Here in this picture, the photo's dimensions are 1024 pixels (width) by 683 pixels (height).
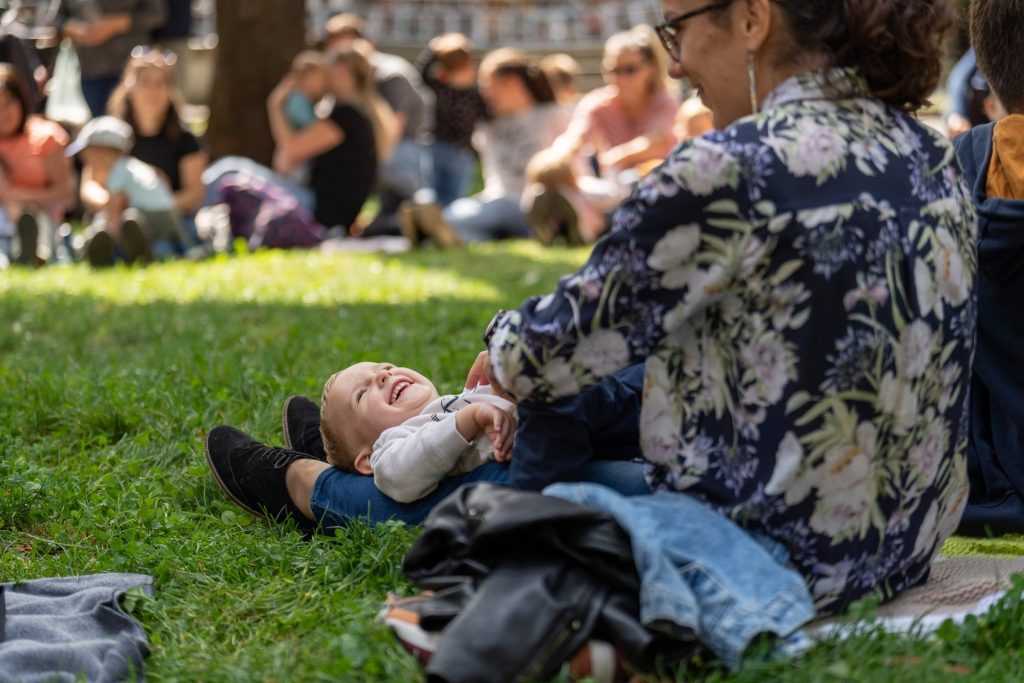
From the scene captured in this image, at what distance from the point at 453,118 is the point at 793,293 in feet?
33.4

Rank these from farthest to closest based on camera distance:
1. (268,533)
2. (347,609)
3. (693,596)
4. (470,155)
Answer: (470,155) < (268,533) < (347,609) < (693,596)

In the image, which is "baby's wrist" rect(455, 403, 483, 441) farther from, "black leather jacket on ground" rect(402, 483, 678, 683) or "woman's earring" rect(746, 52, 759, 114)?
"woman's earring" rect(746, 52, 759, 114)

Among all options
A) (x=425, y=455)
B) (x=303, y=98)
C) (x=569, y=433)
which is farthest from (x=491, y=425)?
(x=303, y=98)

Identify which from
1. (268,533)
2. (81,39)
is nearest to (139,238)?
(81,39)

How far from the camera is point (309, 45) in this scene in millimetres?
12461

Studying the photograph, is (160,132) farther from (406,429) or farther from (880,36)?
(880,36)

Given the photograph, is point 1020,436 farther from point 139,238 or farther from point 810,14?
point 139,238

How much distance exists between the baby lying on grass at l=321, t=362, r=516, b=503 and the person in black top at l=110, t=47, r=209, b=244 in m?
6.73

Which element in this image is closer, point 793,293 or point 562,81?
point 793,293

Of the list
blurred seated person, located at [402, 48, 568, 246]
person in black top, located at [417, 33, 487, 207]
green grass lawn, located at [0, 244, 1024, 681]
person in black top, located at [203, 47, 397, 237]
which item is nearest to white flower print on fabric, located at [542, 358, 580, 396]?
green grass lawn, located at [0, 244, 1024, 681]

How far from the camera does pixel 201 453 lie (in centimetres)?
450

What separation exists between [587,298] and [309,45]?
10.3 metres

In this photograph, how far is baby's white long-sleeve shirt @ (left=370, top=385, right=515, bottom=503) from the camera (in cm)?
338

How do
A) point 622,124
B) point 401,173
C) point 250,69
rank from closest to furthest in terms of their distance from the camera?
point 622,124
point 250,69
point 401,173
